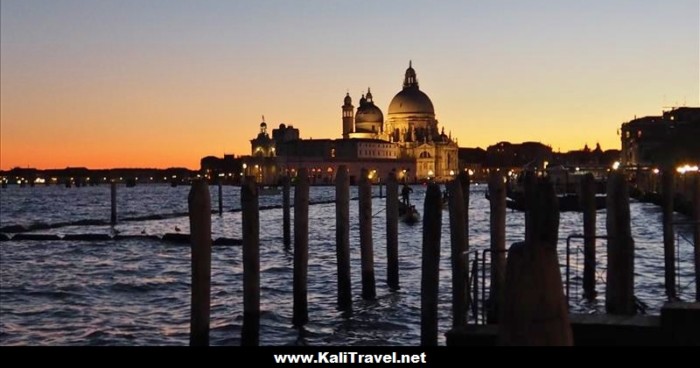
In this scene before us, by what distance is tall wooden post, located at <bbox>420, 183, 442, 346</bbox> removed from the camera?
25.8 feet

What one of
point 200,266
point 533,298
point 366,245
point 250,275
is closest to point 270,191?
point 366,245

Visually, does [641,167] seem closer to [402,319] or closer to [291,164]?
[402,319]

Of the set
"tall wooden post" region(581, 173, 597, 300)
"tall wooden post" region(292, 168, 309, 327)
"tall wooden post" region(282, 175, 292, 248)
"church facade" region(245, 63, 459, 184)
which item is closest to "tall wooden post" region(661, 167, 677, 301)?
"tall wooden post" region(581, 173, 597, 300)

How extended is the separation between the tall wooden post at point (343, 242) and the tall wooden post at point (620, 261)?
3225mm

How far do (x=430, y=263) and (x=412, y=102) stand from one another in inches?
4530

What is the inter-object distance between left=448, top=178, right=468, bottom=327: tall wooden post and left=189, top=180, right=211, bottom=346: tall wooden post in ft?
6.26

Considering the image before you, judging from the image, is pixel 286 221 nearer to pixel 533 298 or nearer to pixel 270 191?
pixel 533 298

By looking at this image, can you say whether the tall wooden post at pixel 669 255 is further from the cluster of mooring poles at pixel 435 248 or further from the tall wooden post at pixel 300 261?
the tall wooden post at pixel 300 261

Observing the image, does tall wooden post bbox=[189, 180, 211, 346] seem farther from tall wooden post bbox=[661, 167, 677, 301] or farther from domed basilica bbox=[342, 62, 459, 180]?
domed basilica bbox=[342, 62, 459, 180]

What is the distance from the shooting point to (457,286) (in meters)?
7.68

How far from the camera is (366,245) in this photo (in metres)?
11.7

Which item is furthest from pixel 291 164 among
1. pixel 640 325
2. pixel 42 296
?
pixel 640 325

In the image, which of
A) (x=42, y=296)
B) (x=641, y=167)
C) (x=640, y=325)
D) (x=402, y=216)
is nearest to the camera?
(x=640, y=325)

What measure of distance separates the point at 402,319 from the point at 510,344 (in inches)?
332
